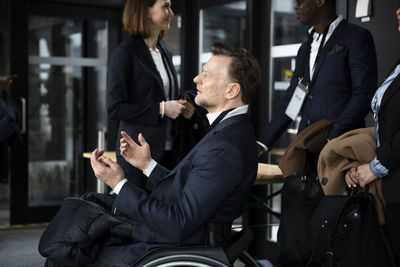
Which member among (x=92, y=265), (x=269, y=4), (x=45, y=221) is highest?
(x=269, y=4)

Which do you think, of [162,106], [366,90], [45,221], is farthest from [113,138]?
[366,90]

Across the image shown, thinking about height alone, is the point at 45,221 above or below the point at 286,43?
below

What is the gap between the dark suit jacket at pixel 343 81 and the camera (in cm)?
261

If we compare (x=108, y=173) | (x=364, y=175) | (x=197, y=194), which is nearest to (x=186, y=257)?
(x=197, y=194)

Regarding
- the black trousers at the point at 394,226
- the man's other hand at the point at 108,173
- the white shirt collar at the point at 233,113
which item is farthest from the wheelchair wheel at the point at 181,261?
the black trousers at the point at 394,226

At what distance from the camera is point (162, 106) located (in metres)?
2.80

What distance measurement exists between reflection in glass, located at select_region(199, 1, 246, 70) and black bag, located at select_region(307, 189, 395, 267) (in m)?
2.44

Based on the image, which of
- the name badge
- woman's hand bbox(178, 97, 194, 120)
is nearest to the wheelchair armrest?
woman's hand bbox(178, 97, 194, 120)

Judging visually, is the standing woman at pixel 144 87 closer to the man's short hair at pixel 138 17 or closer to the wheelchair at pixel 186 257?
the man's short hair at pixel 138 17

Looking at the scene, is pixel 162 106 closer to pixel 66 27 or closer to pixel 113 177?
pixel 113 177

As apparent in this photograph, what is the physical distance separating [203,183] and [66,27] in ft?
14.2

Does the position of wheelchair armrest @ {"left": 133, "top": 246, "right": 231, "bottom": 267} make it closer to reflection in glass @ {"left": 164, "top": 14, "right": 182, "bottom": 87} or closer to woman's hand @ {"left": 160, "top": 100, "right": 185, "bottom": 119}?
woman's hand @ {"left": 160, "top": 100, "right": 185, "bottom": 119}

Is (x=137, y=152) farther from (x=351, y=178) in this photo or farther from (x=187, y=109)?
(x=351, y=178)

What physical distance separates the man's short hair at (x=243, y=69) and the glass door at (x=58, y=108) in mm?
3626
